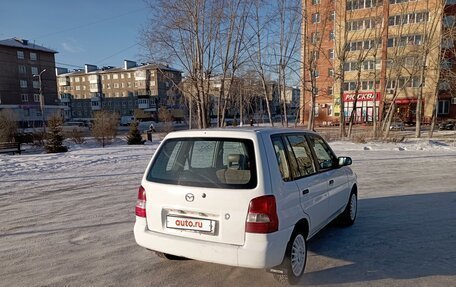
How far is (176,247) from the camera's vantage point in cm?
313

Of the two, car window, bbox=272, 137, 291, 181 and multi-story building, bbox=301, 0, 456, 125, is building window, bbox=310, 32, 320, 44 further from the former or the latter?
car window, bbox=272, 137, 291, 181

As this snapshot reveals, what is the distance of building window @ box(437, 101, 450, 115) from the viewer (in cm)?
4634

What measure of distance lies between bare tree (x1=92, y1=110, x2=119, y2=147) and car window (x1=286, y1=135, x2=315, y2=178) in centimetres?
2239

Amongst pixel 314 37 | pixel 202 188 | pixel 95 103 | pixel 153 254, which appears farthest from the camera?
pixel 95 103

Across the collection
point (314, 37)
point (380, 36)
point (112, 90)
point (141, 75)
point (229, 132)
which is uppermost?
point (141, 75)

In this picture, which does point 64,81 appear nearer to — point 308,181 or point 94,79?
point 94,79

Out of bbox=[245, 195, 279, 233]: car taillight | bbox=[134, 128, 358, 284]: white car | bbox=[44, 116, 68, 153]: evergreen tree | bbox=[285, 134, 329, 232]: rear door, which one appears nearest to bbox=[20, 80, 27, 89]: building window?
bbox=[44, 116, 68, 153]: evergreen tree

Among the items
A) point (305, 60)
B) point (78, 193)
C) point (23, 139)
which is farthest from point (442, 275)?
point (23, 139)

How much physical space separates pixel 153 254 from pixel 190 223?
1.26 m

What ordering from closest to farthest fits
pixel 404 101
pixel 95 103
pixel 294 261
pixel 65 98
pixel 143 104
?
pixel 294 261 → pixel 404 101 → pixel 143 104 → pixel 95 103 → pixel 65 98

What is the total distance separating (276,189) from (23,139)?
26.3m

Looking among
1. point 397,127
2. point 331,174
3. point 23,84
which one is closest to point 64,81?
point 23,84

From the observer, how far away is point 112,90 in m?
88.1

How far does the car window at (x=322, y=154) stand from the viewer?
413cm
